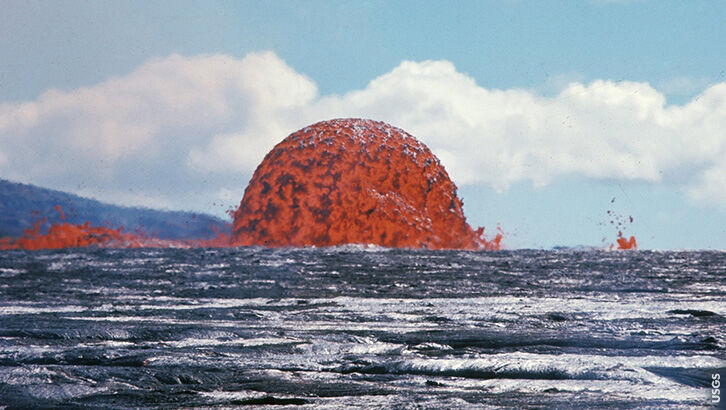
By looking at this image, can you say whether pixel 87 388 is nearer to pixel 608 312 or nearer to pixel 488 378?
pixel 488 378

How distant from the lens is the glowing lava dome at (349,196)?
A: 1157 centimetres

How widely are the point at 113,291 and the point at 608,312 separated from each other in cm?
322

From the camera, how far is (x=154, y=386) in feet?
6.17

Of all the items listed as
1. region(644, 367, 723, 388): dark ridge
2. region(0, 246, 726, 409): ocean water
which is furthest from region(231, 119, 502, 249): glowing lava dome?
region(644, 367, 723, 388): dark ridge

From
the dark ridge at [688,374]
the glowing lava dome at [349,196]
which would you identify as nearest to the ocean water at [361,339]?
the dark ridge at [688,374]

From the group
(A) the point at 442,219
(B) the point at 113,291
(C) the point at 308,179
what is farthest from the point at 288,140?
(B) the point at 113,291

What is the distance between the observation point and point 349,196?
11.6 metres
